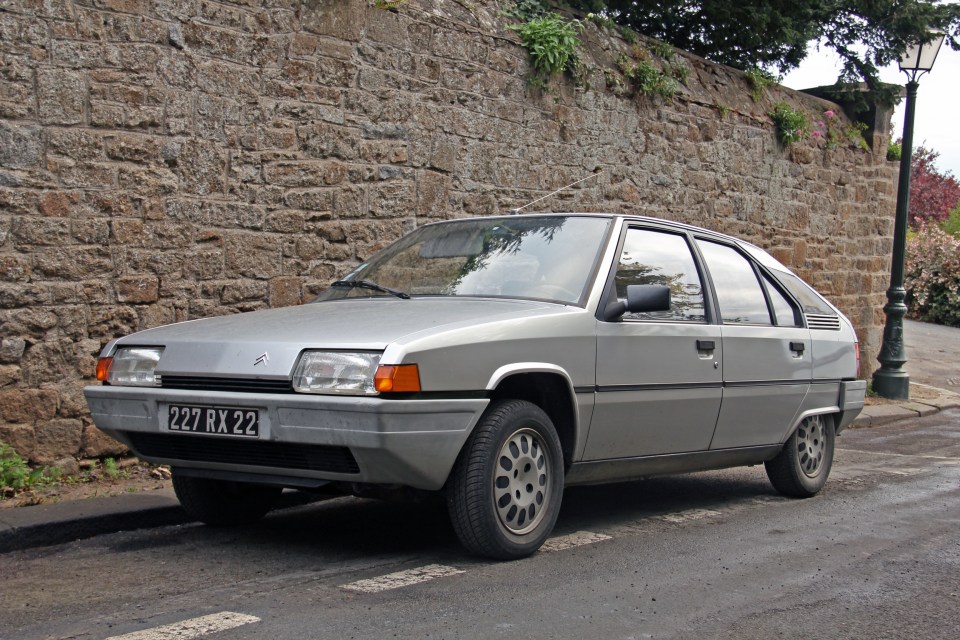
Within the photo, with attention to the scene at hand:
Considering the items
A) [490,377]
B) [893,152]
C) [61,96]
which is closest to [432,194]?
[61,96]

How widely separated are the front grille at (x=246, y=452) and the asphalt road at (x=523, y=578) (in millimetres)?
460

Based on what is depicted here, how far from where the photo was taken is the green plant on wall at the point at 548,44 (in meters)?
10.6

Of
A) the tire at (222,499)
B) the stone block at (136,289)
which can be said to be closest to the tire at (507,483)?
the tire at (222,499)

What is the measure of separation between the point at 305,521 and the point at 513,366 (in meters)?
1.85

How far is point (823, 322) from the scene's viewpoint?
7.30 meters

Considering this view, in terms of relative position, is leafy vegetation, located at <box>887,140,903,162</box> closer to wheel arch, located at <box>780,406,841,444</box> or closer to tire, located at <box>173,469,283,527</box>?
wheel arch, located at <box>780,406,841,444</box>

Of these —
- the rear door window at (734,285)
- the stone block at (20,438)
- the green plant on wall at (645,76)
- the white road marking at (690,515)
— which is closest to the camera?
the white road marking at (690,515)

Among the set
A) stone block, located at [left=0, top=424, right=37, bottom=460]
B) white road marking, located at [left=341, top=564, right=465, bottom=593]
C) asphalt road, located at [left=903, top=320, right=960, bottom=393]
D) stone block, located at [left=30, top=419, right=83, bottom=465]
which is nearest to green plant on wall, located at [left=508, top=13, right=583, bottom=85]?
stone block, located at [left=30, top=419, right=83, bottom=465]

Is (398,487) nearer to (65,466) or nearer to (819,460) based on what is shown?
(65,466)

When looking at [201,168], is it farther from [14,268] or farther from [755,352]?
[755,352]

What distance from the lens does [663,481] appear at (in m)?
7.87

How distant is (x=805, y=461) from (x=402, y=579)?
347cm

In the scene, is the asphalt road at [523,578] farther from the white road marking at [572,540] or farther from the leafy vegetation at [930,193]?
the leafy vegetation at [930,193]

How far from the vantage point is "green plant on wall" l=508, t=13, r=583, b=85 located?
10.6 meters
